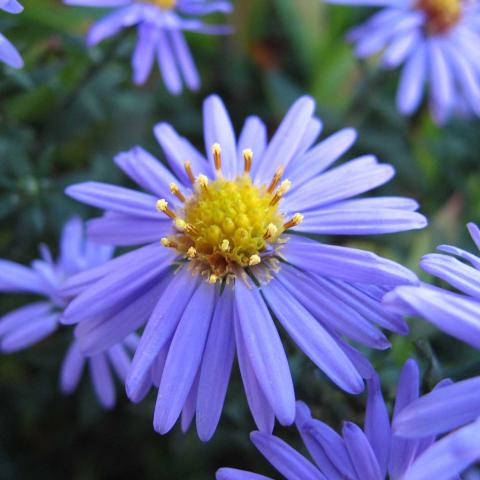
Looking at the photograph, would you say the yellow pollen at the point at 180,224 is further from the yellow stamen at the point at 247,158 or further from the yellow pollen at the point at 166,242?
the yellow stamen at the point at 247,158

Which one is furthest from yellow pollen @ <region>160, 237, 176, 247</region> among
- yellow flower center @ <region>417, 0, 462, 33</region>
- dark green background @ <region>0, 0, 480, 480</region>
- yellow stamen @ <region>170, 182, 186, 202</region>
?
yellow flower center @ <region>417, 0, 462, 33</region>

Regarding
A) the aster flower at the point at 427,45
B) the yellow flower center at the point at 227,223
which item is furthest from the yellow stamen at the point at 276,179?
the aster flower at the point at 427,45

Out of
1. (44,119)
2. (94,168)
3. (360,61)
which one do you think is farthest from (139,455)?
(360,61)

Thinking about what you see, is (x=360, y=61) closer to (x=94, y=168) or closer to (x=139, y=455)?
(x=94, y=168)

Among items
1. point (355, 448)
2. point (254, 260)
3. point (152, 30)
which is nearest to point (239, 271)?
point (254, 260)

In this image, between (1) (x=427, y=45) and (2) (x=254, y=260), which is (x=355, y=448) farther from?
(1) (x=427, y=45)

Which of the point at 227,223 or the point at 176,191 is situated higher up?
the point at 176,191
